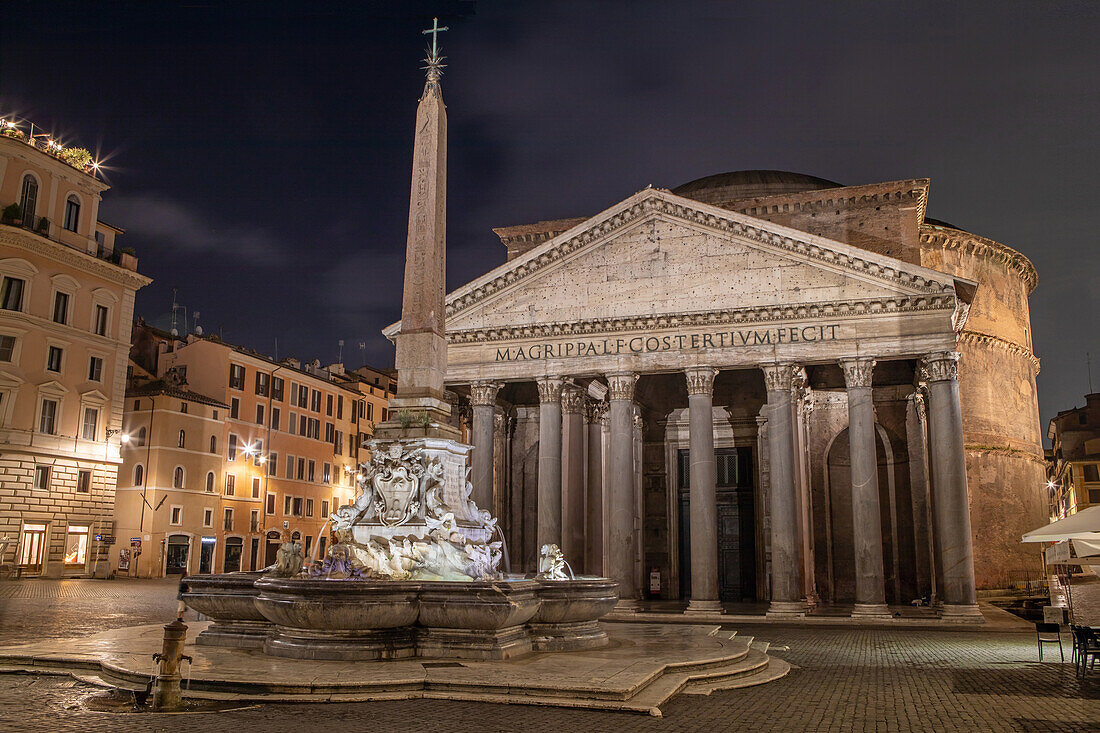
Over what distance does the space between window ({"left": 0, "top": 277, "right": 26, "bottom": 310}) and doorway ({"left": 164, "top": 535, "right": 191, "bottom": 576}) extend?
12217 mm

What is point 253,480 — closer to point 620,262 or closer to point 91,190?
point 91,190

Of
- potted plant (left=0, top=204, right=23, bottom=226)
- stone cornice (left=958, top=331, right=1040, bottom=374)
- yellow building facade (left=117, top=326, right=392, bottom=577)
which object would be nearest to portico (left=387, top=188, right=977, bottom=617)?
stone cornice (left=958, top=331, right=1040, bottom=374)

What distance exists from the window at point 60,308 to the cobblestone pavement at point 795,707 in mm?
21106

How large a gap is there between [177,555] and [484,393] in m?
20.2

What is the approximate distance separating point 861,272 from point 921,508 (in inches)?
357

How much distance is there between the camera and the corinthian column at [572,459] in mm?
27781

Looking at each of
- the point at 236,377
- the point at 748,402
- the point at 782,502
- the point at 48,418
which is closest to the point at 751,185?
the point at 748,402

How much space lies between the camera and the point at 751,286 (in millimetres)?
25172

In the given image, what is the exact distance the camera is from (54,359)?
33.1 m

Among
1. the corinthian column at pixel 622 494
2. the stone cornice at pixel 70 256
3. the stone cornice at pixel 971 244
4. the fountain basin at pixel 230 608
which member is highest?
the stone cornice at pixel 971 244

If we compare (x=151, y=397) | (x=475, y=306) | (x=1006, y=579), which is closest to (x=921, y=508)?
(x=1006, y=579)

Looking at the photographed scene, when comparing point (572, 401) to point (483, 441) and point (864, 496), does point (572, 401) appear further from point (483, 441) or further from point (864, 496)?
point (864, 496)

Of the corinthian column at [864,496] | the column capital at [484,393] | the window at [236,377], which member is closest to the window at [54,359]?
the window at [236,377]

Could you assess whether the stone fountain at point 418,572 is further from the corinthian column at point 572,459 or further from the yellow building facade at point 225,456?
the yellow building facade at point 225,456
